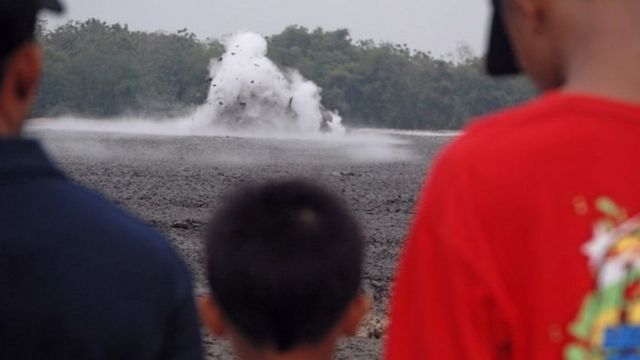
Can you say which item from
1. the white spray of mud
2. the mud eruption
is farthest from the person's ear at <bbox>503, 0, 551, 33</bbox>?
the mud eruption

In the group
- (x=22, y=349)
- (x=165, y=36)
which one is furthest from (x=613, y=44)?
(x=165, y=36)

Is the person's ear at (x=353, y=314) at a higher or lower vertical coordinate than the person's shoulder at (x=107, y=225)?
lower

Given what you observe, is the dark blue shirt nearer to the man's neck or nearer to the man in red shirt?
the man in red shirt

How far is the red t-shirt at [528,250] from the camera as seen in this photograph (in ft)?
6.54

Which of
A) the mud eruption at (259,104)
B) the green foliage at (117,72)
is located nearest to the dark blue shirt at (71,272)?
the mud eruption at (259,104)

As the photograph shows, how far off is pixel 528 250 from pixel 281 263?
525 mm

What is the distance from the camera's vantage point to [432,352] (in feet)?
6.68

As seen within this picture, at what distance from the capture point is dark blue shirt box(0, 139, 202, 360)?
2.06 metres

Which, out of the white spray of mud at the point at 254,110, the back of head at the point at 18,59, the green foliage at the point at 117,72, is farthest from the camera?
the green foliage at the point at 117,72

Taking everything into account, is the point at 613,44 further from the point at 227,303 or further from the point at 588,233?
the point at 227,303

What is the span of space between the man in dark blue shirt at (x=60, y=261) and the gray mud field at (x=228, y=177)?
0.80 m

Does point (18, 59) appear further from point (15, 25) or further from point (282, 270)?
point (282, 270)

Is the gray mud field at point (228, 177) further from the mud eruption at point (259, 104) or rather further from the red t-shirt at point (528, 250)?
the mud eruption at point (259, 104)

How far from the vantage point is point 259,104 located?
6438 cm
